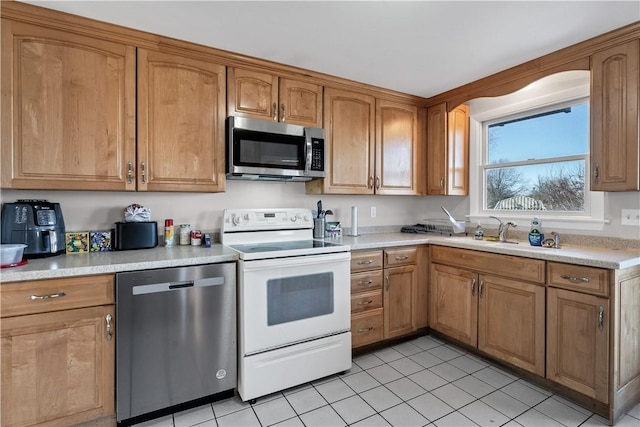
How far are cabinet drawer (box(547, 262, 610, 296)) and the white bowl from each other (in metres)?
2.96

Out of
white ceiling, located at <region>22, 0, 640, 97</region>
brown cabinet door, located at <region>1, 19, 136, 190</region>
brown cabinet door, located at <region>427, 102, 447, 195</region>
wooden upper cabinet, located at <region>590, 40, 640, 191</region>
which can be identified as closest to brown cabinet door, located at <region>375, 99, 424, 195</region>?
brown cabinet door, located at <region>427, 102, 447, 195</region>

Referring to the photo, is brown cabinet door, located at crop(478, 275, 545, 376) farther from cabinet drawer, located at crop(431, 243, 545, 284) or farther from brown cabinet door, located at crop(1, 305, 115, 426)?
brown cabinet door, located at crop(1, 305, 115, 426)

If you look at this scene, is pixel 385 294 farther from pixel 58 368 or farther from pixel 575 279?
pixel 58 368

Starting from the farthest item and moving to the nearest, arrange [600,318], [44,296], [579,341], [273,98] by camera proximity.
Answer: [273,98]
[579,341]
[600,318]
[44,296]

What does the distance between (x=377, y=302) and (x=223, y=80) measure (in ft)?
6.72

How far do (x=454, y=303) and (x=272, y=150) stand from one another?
1.92 metres

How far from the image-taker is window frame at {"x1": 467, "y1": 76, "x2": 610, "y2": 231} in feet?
7.70

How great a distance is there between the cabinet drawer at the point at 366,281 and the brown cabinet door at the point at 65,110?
1.67 metres

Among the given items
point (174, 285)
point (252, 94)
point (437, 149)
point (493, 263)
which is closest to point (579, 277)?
point (493, 263)

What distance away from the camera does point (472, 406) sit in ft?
6.27

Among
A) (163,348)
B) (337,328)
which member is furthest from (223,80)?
(337,328)

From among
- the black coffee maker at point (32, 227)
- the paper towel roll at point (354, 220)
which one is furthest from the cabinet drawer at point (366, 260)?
the black coffee maker at point (32, 227)

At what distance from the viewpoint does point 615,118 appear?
2004 mm

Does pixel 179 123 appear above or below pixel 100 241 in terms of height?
above
